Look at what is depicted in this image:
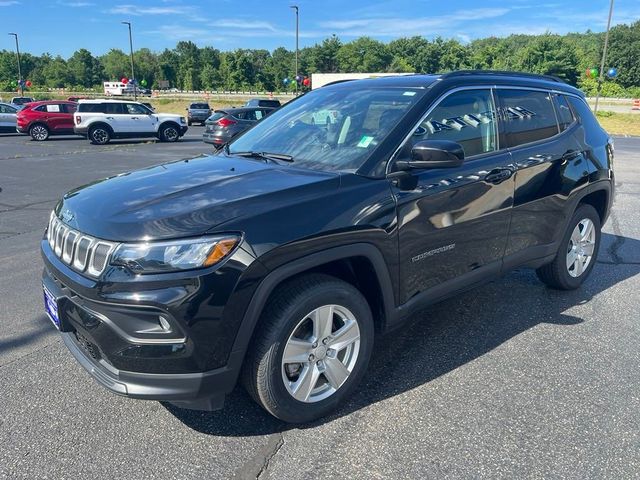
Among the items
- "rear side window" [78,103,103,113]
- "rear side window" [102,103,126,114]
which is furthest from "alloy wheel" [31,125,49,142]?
"rear side window" [102,103,126,114]

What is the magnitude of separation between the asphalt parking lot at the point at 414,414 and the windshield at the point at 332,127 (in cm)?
140

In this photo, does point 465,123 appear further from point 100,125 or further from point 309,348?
point 100,125

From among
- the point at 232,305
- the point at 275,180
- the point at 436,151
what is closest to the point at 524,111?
the point at 436,151

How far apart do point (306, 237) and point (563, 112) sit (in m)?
3.05

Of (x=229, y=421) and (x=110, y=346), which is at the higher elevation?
(x=110, y=346)

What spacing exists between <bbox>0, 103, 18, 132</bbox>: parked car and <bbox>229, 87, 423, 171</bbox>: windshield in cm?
2619

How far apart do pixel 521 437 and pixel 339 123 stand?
2178 millimetres

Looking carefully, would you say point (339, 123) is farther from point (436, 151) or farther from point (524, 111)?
point (524, 111)

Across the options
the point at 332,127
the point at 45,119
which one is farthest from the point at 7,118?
the point at 332,127

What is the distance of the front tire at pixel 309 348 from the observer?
256cm

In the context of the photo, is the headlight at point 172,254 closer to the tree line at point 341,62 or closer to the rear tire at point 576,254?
the rear tire at point 576,254

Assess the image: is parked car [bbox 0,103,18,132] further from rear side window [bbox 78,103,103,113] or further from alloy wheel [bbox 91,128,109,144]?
alloy wheel [bbox 91,128,109,144]

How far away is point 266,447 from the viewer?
8.70 ft

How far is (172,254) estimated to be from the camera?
7.62ft
